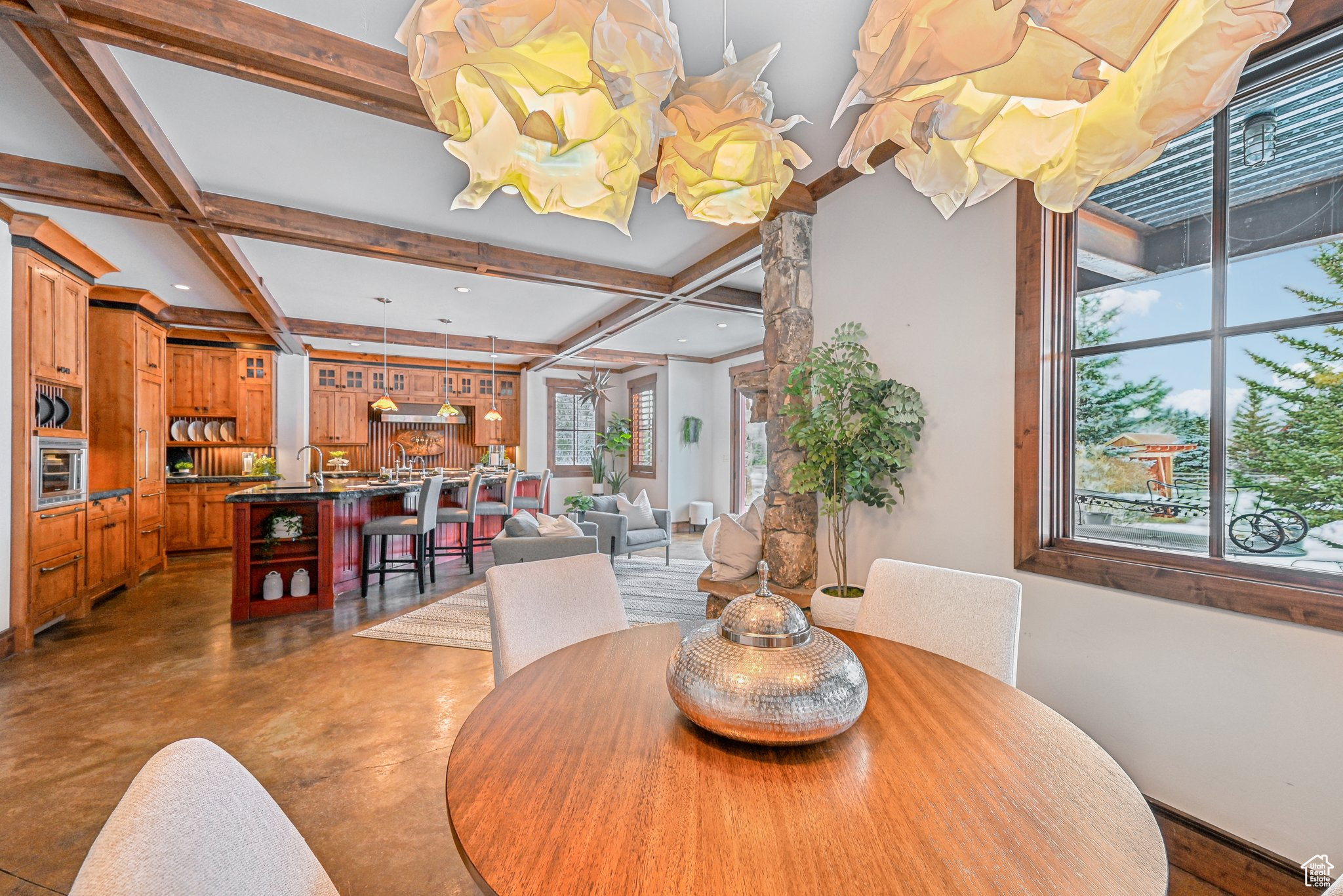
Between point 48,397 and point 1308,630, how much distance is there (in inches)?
256

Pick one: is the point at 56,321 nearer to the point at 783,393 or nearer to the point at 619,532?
the point at 619,532

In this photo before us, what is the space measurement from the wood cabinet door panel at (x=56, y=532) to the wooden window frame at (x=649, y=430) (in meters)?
6.01

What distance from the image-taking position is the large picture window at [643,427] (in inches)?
338

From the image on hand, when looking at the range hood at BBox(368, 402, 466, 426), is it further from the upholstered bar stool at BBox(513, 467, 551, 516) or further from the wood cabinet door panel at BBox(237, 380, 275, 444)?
the upholstered bar stool at BBox(513, 467, 551, 516)

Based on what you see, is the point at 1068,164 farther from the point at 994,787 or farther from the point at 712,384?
the point at 712,384

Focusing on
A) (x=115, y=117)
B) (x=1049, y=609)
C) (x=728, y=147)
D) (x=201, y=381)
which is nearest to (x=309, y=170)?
(x=115, y=117)

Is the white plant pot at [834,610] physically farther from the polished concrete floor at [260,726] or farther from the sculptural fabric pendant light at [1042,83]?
the sculptural fabric pendant light at [1042,83]

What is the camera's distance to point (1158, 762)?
172 cm

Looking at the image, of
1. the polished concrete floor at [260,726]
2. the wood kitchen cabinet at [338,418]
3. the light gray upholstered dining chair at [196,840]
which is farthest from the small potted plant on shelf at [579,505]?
the light gray upholstered dining chair at [196,840]

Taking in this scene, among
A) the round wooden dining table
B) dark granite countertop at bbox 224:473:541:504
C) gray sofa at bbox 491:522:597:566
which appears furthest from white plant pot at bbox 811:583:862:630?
dark granite countertop at bbox 224:473:541:504

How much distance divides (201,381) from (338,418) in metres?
Answer: 1.72

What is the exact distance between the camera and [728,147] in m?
1.09

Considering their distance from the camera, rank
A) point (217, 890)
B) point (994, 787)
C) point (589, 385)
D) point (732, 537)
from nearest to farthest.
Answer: point (217, 890), point (994, 787), point (732, 537), point (589, 385)

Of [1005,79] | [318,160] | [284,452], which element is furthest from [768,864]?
[284,452]
